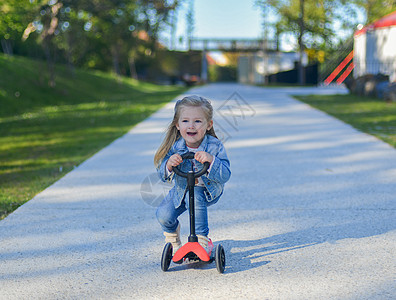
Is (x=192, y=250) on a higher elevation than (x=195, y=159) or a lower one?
lower

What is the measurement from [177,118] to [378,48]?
24.3 meters

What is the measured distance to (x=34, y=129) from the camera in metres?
11.0

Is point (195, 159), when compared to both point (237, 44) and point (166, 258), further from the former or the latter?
point (237, 44)

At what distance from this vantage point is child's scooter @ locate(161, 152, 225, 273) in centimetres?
317

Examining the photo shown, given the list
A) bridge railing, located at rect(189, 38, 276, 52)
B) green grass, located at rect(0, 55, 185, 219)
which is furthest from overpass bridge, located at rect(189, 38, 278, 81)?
green grass, located at rect(0, 55, 185, 219)

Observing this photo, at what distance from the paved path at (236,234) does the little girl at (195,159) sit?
39 cm

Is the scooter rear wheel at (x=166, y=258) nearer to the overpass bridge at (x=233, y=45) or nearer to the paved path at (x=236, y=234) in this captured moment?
the paved path at (x=236, y=234)

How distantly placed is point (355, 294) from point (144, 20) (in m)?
33.0

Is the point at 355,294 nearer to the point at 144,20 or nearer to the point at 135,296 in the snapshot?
the point at 135,296

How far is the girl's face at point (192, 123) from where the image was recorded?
3.31 meters

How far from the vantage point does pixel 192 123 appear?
3311 mm

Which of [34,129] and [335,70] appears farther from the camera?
[335,70]

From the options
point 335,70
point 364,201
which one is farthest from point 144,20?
point 364,201

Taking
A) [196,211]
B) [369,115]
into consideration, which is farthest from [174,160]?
[369,115]
